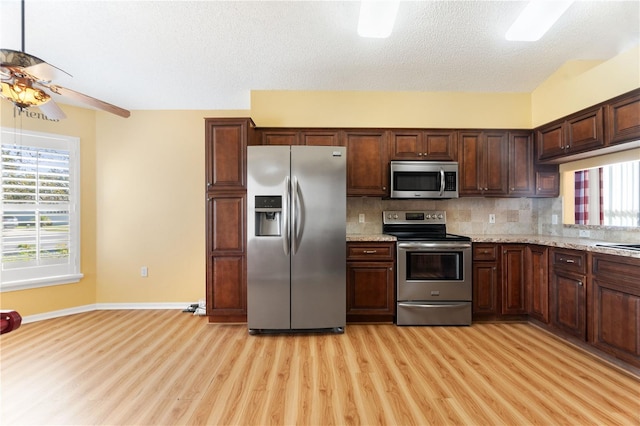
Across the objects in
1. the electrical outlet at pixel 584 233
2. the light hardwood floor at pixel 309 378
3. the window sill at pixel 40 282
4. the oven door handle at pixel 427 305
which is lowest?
the light hardwood floor at pixel 309 378

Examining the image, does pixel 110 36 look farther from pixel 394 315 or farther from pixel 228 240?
pixel 394 315

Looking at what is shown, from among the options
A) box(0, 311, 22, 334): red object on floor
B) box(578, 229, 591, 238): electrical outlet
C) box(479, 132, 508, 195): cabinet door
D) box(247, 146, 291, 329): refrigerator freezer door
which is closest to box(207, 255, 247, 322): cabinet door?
box(247, 146, 291, 329): refrigerator freezer door

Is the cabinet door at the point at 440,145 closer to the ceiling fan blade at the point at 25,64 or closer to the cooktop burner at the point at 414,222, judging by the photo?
the cooktop burner at the point at 414,222

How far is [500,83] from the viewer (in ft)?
10.8

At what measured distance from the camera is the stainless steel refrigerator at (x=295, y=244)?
→ 274 cm

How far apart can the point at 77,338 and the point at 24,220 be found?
1.55 meters

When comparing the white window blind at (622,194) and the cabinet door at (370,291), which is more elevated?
the white window blind at (622,194)

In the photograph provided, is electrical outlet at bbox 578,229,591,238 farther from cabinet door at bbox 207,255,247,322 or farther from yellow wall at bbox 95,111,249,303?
yellow wall at bbox 95,111,249,303

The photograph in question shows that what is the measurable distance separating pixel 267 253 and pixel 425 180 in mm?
2009

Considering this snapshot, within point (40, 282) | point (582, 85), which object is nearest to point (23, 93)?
point (40, 282)

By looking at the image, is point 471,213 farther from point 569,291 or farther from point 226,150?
point 226,150

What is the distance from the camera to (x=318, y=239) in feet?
9.06

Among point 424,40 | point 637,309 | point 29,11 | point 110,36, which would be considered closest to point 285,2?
point 424,40

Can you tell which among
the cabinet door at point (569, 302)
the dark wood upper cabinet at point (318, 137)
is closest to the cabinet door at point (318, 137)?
the dark wood upper cabinet at point (318, 137)
